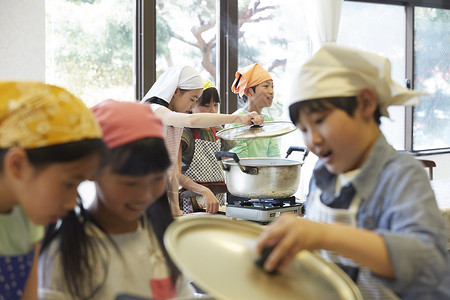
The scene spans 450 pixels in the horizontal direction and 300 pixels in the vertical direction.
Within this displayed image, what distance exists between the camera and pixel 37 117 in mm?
795

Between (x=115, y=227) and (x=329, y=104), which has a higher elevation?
(x=329, y=104)

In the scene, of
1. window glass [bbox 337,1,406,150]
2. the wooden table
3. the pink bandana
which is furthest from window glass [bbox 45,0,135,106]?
the pink bandana

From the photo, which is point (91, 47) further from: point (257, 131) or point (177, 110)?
point (257, 131)

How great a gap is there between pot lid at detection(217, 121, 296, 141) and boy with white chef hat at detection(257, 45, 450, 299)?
3.11ft

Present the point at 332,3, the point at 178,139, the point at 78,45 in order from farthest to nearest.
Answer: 1. the point at 332,3
2. the point at 78,45
3. the point at 178,139

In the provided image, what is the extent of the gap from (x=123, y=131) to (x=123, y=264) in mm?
233

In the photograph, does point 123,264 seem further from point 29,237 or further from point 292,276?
point 292,276

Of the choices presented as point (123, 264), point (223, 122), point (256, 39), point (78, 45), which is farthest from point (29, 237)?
point (256, 39)

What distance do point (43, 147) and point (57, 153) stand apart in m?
0.02

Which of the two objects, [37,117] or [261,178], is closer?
[37,117]

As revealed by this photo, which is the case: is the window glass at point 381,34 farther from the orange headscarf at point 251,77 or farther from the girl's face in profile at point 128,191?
the girl's face in profile at point 128,191

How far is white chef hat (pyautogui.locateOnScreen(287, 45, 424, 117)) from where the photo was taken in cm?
97

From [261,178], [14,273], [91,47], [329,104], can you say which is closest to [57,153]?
[14,273]

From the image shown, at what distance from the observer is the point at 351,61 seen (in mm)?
984
